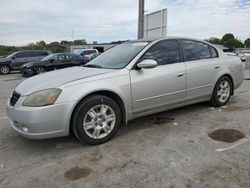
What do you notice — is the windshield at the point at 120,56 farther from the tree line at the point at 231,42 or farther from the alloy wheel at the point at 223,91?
the tree line at the point at 231,42

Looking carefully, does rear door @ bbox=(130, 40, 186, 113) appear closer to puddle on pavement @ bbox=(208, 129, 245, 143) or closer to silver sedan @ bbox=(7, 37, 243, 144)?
silver sedan @ bbox=(7, 37, 243, 144)

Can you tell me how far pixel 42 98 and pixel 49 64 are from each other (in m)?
11.6

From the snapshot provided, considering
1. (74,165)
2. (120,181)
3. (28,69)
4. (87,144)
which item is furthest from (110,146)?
(28,69)

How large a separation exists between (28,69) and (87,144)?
38.2 ft

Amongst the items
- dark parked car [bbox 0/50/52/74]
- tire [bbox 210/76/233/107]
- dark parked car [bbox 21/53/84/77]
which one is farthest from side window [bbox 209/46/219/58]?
dark parked car [bbox 0/50/52/74]

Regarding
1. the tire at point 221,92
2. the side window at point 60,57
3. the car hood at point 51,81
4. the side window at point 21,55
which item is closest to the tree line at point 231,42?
the side window at point 21,55

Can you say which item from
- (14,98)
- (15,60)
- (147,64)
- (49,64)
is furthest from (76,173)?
(15,60)

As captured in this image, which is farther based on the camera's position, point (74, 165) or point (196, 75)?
point (196, 75)

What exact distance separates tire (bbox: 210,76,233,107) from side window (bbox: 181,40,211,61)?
0.64 metres

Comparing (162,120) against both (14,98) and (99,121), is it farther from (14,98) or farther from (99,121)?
(14,98)

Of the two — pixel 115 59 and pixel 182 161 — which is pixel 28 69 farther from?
pixel 182 161

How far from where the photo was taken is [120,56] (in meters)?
4.29

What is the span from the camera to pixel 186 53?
15.0 feet

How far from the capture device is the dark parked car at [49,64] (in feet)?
45.4
